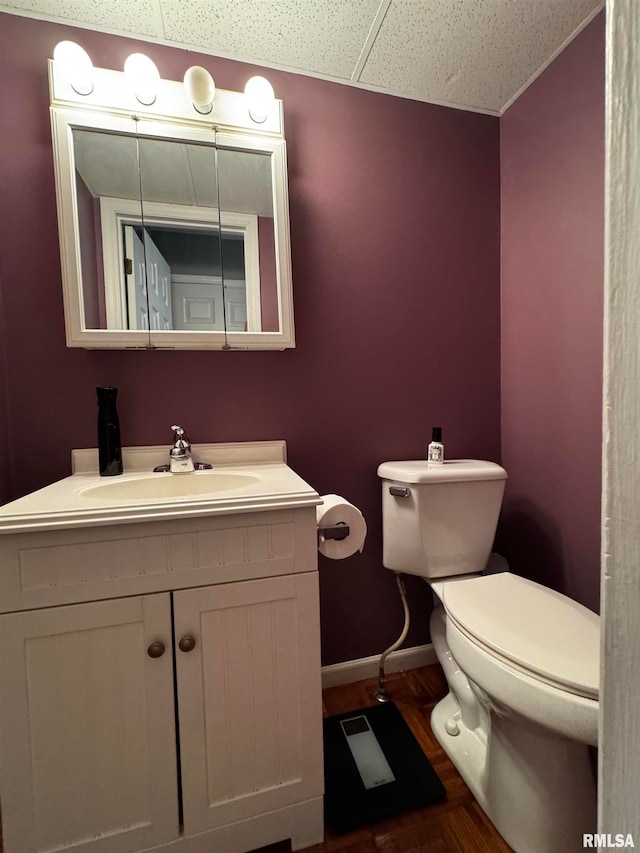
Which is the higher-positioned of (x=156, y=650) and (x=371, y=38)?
(x=371, y=38)

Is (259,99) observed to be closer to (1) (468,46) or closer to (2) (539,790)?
(1) (468,46)

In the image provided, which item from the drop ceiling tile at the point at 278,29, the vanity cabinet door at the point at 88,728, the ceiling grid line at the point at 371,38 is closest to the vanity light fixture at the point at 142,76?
the drop ceiling tile at the point at 278,29

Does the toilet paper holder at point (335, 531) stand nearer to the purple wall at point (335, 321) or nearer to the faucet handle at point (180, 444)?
the purple wall at point (335, 321)

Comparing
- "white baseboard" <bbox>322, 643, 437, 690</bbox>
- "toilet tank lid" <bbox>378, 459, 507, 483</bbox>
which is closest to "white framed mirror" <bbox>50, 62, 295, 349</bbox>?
"toilet tank lid" <bbox>378, 459, 507, 483</bbox>

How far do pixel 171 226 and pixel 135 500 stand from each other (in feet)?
2.82

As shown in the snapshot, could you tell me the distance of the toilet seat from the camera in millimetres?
700

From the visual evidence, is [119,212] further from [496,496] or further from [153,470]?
[496,496]

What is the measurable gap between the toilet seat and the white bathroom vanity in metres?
0.40

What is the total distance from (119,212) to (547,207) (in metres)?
1.37

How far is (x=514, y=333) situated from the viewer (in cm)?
139

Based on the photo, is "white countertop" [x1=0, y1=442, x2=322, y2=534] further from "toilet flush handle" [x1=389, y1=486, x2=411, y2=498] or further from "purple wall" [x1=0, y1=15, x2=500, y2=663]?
"toilet flush handle" [x1=389, y1=486, x2=411, y2=498]

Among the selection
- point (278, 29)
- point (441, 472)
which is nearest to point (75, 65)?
point (278, 29)

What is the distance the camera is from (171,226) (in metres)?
1.13

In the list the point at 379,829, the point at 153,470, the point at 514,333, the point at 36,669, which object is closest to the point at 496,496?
the point at 514,333
